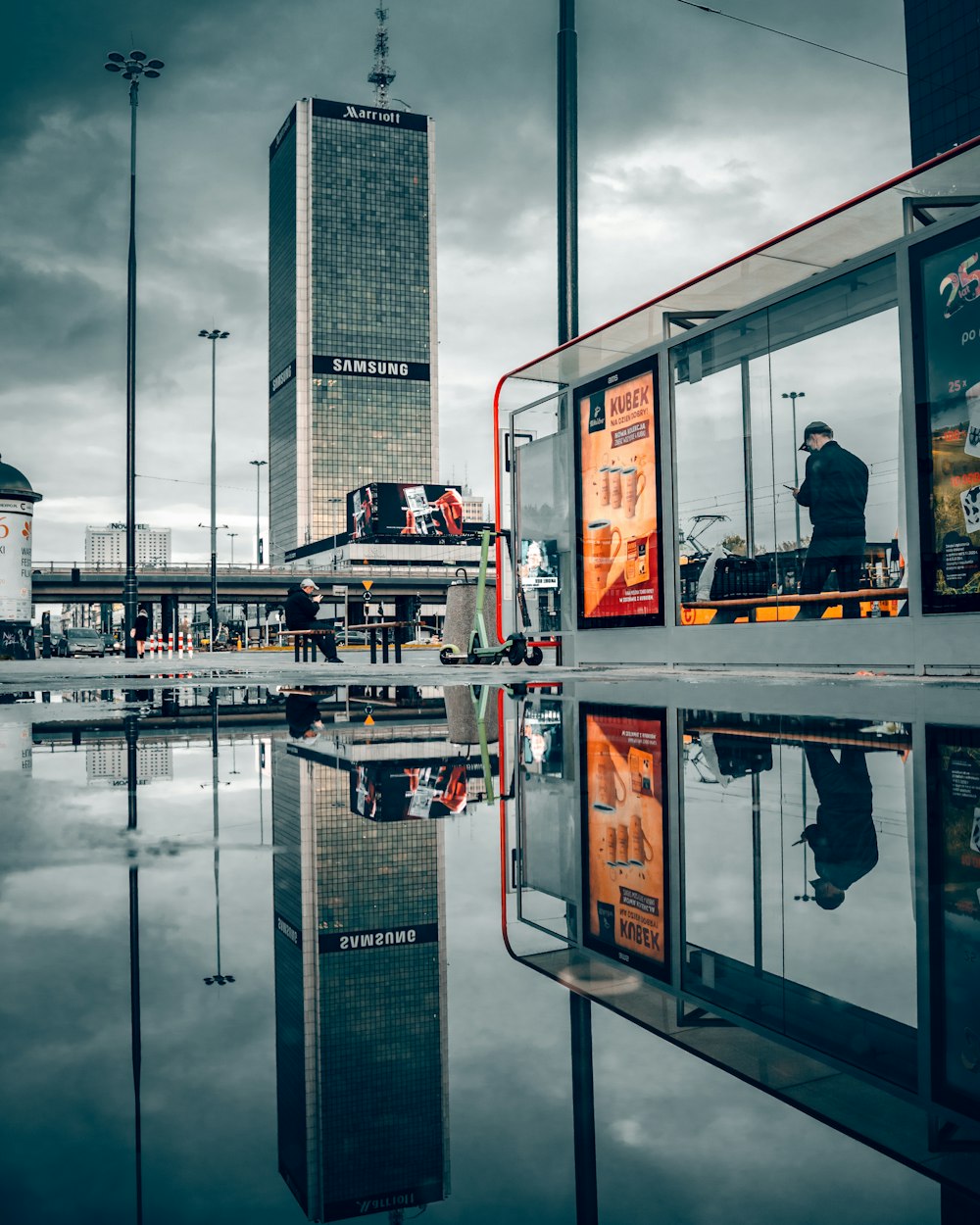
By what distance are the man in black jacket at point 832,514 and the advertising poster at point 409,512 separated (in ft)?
390

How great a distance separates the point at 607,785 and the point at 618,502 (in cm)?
1196

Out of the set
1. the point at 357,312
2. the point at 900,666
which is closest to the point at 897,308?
the point at 900,666

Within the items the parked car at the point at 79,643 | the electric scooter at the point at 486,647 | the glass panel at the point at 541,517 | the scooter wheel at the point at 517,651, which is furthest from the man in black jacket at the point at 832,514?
the parked car at the point at 79,643

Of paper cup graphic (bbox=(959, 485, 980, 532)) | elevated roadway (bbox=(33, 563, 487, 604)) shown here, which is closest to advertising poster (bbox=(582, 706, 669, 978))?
paper cup graphic (bbox=(959, 485, 980, 532))

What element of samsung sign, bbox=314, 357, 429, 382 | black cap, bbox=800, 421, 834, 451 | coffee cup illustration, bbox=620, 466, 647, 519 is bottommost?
coffee cup illustration, bbox=620, 466, 647, 519

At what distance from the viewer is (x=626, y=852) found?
3.20 metres

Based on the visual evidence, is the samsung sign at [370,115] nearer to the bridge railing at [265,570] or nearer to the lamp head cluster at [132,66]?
the bridge railing at [265,570]

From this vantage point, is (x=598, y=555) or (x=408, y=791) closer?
(x=408, y=791)

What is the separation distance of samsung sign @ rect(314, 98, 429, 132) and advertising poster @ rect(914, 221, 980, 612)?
17194cm

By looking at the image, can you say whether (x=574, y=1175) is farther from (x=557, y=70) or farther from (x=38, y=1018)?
(x=557, y=70)

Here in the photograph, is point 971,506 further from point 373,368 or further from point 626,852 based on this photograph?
point 373,368

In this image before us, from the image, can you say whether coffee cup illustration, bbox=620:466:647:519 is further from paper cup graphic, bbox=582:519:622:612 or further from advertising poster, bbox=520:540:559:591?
advertising poster, bbox=520:540:559:591

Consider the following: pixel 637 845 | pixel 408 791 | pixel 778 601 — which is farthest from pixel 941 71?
pixel 637 845

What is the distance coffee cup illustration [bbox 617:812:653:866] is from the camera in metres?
3.08
